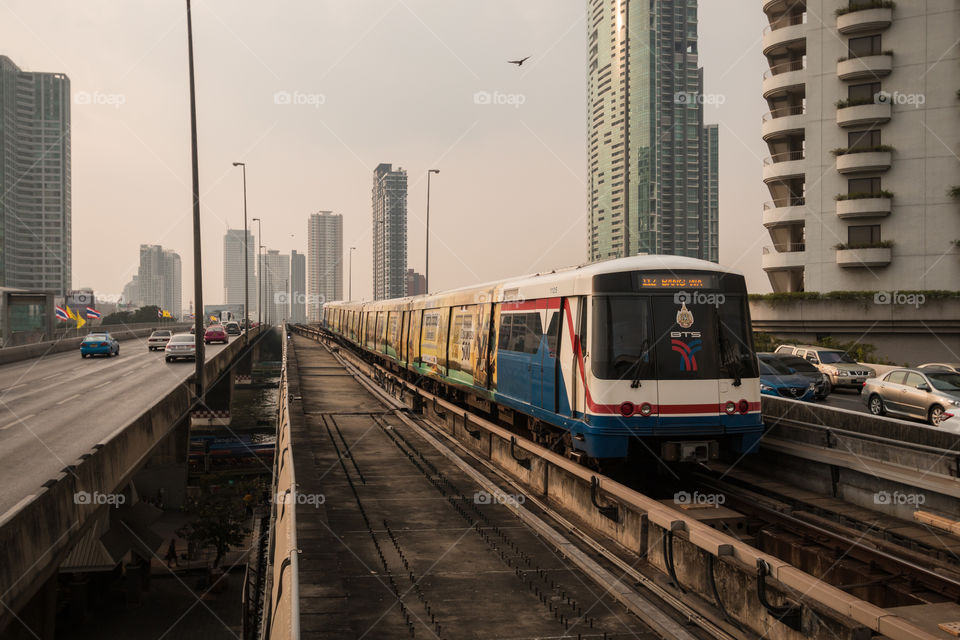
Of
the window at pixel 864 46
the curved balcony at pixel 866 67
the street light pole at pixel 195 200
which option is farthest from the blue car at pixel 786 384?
the window at pixel 864 46

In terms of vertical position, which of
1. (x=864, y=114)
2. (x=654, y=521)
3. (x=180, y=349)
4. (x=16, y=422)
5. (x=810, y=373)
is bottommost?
(x=16, y=422)

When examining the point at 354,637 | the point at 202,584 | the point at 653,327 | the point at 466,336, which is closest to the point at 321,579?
the point at 354,637

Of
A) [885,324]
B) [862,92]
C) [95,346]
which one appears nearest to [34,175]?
[95,346]

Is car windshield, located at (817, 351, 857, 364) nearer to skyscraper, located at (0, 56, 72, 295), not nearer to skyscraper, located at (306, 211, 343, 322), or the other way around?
skyscraper, located at (306, 211, 343, 322)

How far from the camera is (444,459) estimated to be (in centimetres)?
1472

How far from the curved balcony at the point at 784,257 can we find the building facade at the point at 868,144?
8 centimetres

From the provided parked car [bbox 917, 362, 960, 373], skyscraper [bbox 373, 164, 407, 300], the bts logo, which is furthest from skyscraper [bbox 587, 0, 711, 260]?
the bts logo

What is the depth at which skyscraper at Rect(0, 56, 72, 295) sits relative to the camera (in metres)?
160

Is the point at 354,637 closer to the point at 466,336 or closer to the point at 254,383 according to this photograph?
the point at 466,336

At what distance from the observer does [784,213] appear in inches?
1972

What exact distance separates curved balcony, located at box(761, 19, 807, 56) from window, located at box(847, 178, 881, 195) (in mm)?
9505

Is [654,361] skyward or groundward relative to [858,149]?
groundward

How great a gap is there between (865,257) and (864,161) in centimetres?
569

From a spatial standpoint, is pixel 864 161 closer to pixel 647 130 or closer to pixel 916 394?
pixel 916 394
